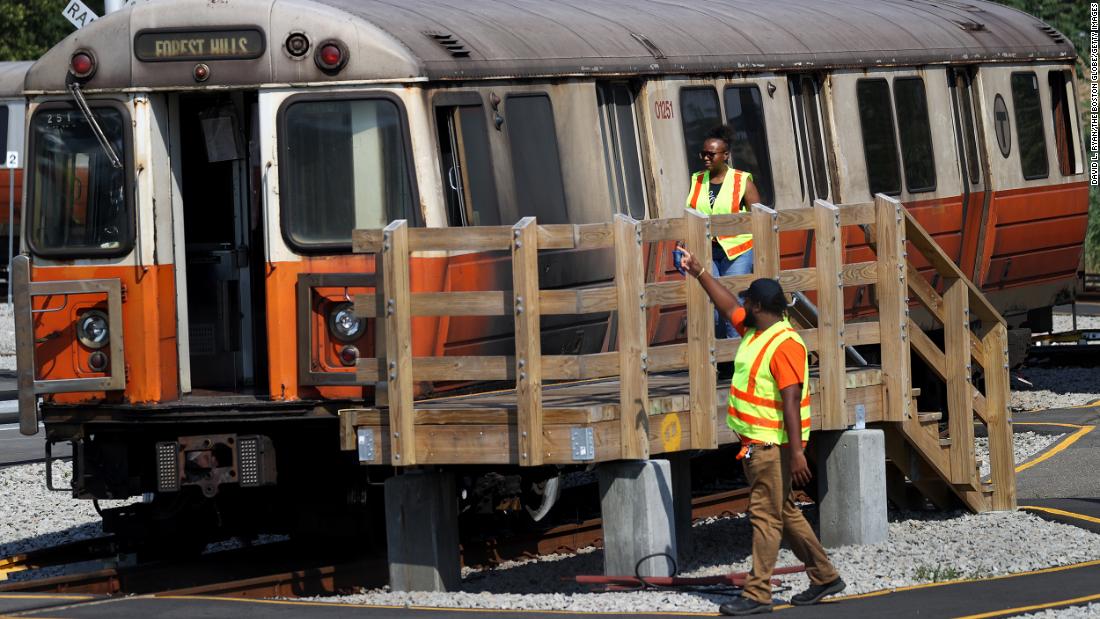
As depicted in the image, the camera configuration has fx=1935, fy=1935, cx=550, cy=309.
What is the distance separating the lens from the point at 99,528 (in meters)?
13.6

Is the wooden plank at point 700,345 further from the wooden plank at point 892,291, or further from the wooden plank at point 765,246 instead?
the wooden plank at point 892,291

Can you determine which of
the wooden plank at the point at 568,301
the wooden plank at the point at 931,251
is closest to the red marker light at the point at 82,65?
the wooden plank at the point at 568,301

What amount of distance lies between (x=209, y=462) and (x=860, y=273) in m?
3.80

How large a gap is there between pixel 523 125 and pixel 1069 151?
8809 mm

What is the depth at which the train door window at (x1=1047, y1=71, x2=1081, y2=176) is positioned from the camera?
18.0 meters

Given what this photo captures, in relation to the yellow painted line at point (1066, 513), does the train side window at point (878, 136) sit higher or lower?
higher

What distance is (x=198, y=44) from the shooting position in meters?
10.6

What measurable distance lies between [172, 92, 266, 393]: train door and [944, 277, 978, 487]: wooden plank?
13.8 feet

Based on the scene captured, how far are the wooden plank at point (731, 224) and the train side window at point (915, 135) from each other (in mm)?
5149

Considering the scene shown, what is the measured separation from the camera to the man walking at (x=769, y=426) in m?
8.70

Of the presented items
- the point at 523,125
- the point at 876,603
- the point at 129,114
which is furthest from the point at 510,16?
the point at 876,603

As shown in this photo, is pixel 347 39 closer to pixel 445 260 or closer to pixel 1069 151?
pixel 445 260

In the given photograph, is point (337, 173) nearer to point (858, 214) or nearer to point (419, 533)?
point (419, 533)

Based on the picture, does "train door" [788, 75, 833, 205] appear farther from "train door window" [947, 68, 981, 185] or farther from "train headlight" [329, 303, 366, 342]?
"train headlight" [329, 303, 366, 342]
